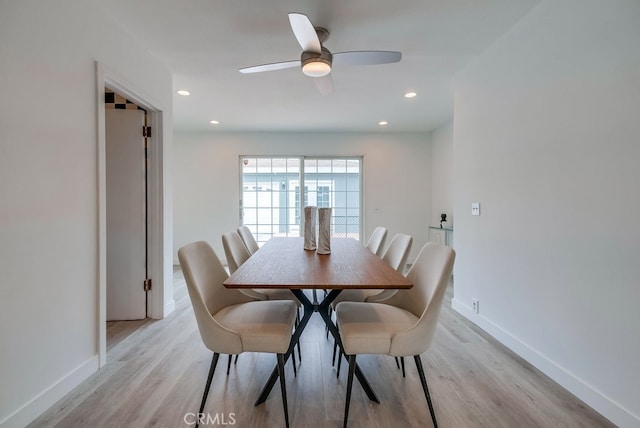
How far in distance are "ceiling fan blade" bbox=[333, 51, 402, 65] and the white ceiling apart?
0.32m

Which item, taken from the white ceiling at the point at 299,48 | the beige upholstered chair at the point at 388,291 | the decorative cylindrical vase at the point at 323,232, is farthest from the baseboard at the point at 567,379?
the white ceiling at the point at 299,48

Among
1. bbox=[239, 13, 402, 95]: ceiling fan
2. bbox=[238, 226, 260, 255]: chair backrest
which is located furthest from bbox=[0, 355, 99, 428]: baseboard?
bbox=[239, 13, 402, 95]: ceiling fan

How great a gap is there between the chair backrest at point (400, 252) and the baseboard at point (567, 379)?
101 centimetres

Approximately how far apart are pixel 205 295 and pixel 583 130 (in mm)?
2348

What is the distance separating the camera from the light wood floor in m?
1.45

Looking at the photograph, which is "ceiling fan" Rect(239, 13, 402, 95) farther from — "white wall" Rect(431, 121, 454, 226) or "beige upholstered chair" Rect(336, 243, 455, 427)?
"white wall" Rect(431, 121, 454, 226)

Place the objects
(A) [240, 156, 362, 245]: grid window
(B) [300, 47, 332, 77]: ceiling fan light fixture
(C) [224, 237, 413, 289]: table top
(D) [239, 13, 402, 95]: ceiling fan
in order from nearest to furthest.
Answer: (C) [224, 237, 413, 289]: table top, (D) [239, 13, 402, 95]: ceiling fan, (B) [300, 47, 332, 77]: ceiling fan light fixture, (A) [240, 156, 362, 245]: grid window

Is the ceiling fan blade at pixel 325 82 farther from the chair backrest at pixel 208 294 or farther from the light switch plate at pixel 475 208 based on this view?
the light switch plate at pixel 475 208

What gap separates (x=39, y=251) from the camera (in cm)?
Answer: 146

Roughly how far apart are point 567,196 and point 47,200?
298cm

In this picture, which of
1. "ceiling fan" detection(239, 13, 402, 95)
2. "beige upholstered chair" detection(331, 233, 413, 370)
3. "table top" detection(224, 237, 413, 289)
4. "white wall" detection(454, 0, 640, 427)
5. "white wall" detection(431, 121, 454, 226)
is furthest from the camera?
"white wall" detection(431, 121, 454, 226)

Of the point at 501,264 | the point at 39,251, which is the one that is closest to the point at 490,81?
the point at 501,264

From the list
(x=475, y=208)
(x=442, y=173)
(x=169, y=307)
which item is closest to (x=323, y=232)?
(x=475, y=208)

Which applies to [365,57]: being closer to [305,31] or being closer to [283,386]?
[305,31]
